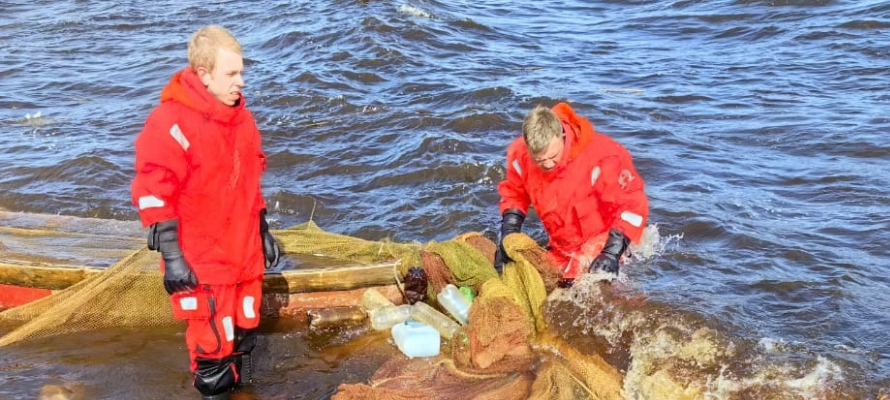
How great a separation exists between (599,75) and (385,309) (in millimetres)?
8295

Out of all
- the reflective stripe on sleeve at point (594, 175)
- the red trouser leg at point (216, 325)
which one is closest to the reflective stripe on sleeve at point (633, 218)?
the reflective stripe on sleeve at point (594, 175)

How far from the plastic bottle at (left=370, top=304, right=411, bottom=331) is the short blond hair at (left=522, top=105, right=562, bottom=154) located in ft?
4.75

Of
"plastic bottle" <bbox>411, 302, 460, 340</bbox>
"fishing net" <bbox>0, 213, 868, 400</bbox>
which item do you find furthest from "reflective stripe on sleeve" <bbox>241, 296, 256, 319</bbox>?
"plastic bottle" <bbox>411, 302, 460, 340</bbox>

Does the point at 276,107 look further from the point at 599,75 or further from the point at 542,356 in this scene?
the point at 542,356

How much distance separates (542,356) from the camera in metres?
5.17

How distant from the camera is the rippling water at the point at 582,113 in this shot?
7.03 metres

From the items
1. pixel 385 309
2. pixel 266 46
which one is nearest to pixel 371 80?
pixel 266 46

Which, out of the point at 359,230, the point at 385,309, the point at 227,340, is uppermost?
the point at 227,340

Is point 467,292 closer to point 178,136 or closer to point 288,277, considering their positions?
point 288,277

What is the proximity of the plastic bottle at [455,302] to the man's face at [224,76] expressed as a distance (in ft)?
7.28

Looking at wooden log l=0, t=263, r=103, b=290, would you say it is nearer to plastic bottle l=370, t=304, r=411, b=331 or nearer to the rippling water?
plastic bottle l=370, t=304, r=411, b=331

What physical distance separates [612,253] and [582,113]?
20.8 ft

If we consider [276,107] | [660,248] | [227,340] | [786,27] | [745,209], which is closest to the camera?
[227,340]

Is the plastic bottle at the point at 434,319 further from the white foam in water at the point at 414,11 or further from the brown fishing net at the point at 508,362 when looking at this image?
the white foam in water at the point at 414,11
